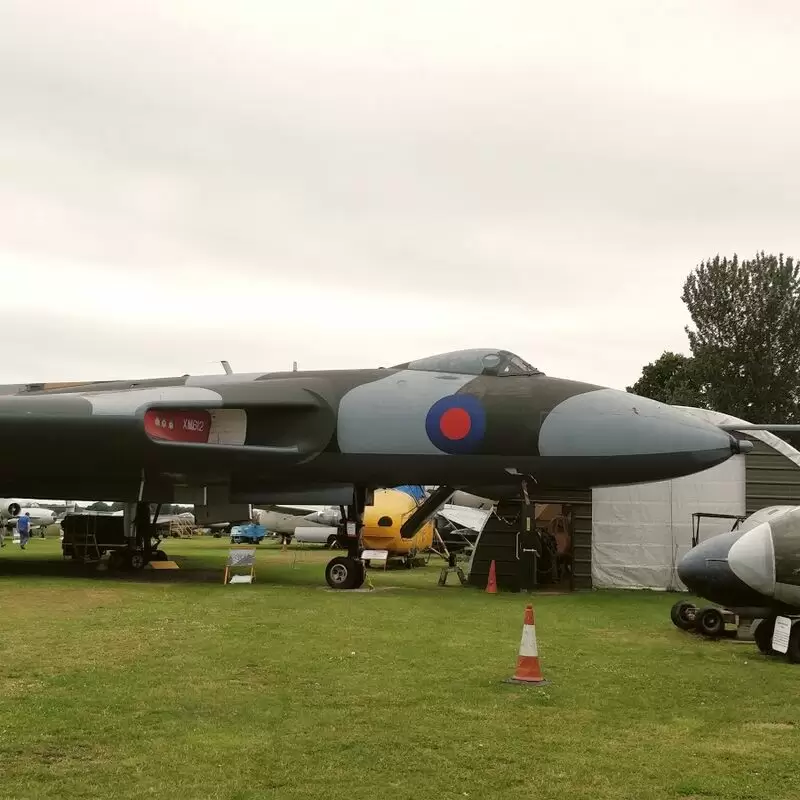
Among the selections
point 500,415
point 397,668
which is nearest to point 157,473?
point 500,415

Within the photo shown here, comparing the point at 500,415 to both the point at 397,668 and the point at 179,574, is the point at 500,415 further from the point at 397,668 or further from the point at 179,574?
the point at 179,574

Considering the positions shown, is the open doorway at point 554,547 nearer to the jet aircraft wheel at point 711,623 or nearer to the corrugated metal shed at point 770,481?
the corrugated metal shed at point 770,481

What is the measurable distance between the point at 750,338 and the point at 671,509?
27.1 metres

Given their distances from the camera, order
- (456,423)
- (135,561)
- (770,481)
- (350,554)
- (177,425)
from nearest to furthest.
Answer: (456,423)
(177,425)
(350,554)
(770,481)
(135,561)

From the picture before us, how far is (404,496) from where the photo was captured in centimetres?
2786

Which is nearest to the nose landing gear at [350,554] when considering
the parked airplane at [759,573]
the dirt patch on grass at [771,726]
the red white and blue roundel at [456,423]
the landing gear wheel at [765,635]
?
the red white and blue roundel at [456,423]

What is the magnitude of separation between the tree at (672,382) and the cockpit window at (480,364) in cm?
3098

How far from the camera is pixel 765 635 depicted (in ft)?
32.2

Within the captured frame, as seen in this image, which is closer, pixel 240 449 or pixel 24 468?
pixel 240 449

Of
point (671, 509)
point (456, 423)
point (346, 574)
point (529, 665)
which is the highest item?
point (456, 423)

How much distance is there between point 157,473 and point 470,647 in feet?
29.9

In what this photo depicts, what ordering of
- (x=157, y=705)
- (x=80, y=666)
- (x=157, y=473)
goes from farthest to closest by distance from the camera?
(x=157, y=473), (x=80, y=666), (x=157, y=705)

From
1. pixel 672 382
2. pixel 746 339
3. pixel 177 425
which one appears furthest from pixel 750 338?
pixel 177 425

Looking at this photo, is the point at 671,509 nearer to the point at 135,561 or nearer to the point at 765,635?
the point at 765,635
